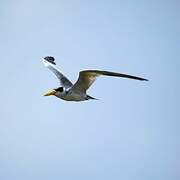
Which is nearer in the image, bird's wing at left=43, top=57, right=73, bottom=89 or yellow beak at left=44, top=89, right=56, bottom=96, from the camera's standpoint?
yellow beak at left=44, top=89, right=56, bottom=96

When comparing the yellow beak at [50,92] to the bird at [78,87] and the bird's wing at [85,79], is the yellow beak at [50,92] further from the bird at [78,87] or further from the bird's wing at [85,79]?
the bird's wing at [85,79]

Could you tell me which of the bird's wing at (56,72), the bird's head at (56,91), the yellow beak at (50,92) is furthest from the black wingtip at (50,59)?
the bird's head at (56,91)

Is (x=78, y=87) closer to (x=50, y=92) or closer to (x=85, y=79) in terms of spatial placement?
(x=85, y=79)

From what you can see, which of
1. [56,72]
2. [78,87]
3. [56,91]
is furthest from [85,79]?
[56,72]

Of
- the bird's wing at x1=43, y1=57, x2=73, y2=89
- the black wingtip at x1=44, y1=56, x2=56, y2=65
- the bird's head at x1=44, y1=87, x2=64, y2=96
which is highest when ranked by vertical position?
the black wingtip at x1=44, y1=56, x2=56, y2=65

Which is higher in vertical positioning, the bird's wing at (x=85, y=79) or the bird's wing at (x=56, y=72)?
the bird's wing at (x=56, y=72)

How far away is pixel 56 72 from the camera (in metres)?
20.6

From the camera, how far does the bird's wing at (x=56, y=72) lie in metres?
18.5

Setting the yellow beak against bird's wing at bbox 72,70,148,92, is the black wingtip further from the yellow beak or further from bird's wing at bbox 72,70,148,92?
bird's wing at bbox 72,70,148,92

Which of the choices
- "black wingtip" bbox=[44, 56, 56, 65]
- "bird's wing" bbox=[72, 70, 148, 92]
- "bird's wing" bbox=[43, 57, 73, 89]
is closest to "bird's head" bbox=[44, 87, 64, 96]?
"bird's wing" bbox=[43, 57, 73, 89]

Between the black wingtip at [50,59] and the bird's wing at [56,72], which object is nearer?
the bird's wing at [56,72]

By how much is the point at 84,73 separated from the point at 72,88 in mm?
1407

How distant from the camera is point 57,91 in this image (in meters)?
17.5

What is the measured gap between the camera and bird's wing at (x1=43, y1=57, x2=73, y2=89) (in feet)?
60.6
